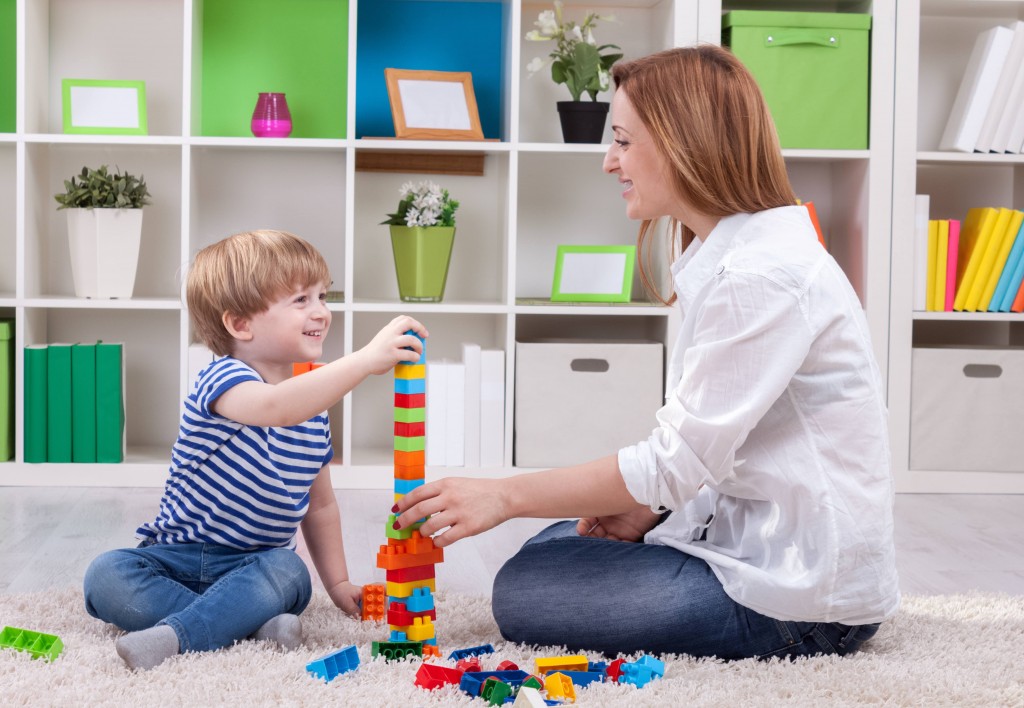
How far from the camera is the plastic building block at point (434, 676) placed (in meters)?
1.23

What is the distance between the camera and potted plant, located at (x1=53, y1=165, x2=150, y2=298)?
2590mm

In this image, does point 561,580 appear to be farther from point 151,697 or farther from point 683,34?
point 683,34

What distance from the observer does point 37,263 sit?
8.84ft

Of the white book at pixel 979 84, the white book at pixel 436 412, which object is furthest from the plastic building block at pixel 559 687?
the white book at pixel 979 84

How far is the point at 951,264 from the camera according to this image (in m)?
2.72

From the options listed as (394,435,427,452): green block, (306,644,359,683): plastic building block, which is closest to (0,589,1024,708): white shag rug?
(306,644,359,683): plastic building block

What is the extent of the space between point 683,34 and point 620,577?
1.65m

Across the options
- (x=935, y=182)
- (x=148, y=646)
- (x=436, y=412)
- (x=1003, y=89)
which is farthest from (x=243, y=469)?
(x=935, y=182)

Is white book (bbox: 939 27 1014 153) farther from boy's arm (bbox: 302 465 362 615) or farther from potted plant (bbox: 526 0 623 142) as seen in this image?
boy's arm (bbox: 302 465 362 615)

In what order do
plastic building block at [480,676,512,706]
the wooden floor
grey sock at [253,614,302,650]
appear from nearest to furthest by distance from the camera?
1. plastic building block at [480,676,512,706]
2. grey sock at [253,614,302,650]
3. the wooden floor

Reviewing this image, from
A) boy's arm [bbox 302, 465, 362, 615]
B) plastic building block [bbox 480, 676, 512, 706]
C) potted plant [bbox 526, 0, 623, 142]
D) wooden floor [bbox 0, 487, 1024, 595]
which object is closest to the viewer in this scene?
plastic building block [bbox 480, 676, 512, 706]

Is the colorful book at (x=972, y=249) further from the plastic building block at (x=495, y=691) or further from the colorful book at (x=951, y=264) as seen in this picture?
the plastic building block at (x=495, y=691)

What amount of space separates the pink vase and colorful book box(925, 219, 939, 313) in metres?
1.50

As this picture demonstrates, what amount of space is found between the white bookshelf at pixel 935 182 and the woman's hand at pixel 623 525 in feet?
4.40
